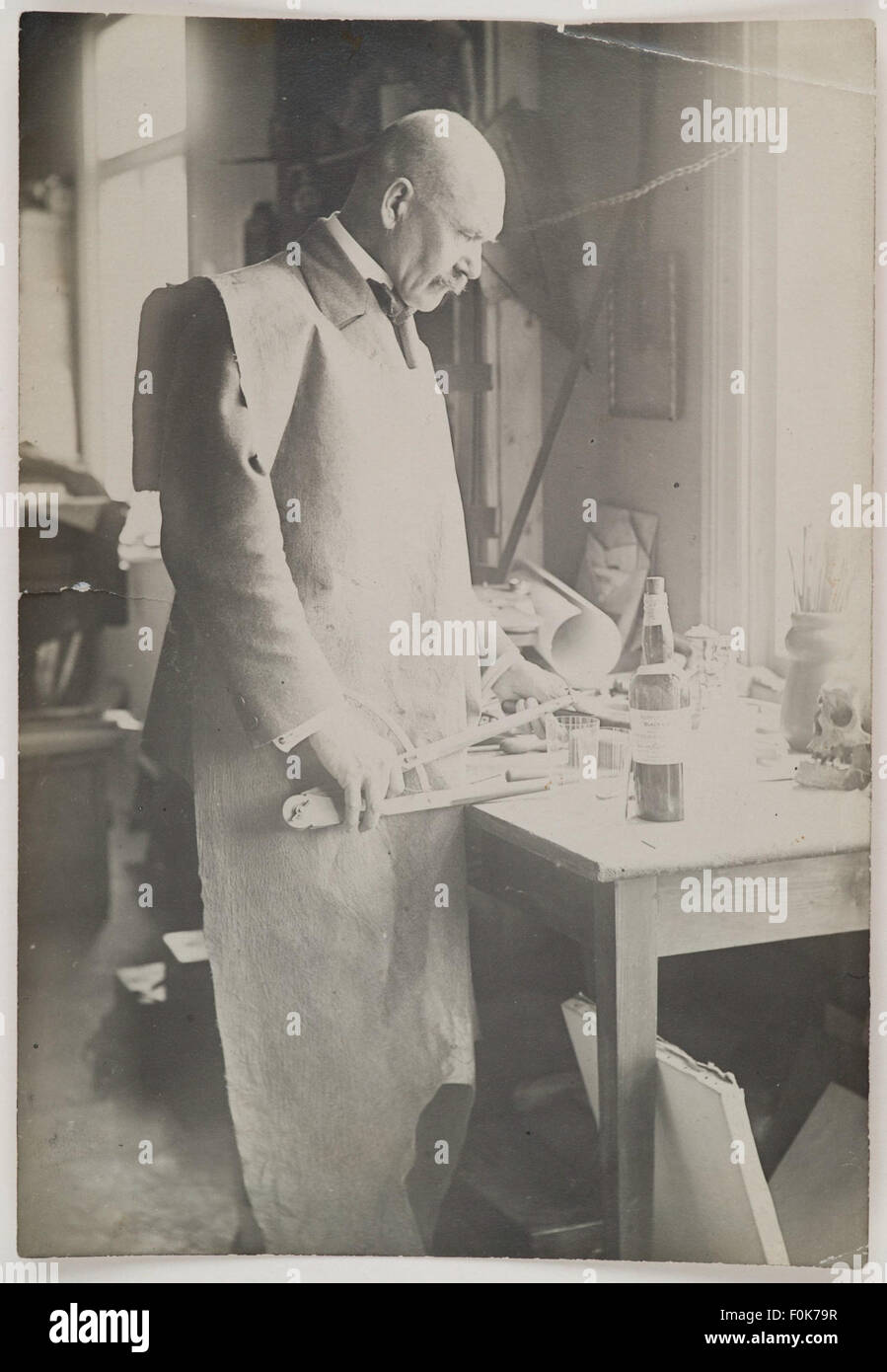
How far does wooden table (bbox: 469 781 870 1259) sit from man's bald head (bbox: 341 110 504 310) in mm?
603

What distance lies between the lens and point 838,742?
1.52 meters

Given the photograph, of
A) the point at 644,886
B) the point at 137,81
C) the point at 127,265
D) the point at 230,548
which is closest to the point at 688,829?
the point at 644,886

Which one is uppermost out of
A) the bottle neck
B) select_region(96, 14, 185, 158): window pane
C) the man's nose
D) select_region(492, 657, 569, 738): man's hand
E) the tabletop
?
select_region(96, 14, 185, 158): window pane

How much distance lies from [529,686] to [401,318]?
435mm

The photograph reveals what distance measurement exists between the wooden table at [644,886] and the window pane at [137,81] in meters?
0.85

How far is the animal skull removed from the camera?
59.6 inches

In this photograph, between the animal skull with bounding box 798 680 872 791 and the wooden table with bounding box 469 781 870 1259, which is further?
the animal skull with bounding box 798 680 872 791

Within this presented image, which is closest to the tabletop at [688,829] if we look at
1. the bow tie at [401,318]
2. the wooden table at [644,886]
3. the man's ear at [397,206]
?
the wooden table at [644,886]

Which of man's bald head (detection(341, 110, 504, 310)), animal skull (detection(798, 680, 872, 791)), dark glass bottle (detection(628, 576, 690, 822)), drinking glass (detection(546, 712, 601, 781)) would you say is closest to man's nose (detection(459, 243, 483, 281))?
man's bald head (detection(341, 110, 504, 310))

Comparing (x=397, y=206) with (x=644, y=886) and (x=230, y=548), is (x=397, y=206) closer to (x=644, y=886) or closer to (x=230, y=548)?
(x=230, y=548)

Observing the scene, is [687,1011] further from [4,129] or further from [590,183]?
[4,129]

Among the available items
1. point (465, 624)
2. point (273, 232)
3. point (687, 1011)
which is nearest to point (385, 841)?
point (465, 624)

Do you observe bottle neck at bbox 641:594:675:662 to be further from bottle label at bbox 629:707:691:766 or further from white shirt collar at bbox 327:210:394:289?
white shirt collar at bbox 327:210:394:289

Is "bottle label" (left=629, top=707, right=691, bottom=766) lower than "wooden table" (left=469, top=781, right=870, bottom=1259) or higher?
higher
